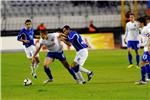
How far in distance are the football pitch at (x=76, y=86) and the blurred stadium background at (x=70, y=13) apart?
1745 centimetres

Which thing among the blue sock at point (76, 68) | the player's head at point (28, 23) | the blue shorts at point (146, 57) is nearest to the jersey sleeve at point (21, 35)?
Result: the player's head at point (28, 23)

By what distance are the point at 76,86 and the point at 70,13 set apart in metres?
28.1

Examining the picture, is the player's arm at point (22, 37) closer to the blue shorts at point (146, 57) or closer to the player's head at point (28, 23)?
the player's head at point (28, 23)

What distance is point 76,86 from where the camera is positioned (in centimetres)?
1809

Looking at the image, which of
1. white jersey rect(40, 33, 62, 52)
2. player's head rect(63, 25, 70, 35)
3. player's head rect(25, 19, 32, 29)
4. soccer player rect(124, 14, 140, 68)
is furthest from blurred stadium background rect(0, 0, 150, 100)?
player's head rect(25, 19, 32, 29)

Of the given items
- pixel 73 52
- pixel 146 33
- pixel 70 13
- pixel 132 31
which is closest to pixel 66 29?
pixel 146 33

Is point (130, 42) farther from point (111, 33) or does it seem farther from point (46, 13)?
point (46, 13)

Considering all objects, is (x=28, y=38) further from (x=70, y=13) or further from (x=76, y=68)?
(x=70, y=13)

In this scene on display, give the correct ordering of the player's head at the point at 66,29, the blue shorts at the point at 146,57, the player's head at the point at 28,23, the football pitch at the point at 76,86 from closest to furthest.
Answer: the football pitch at the point at 76,86 < the blue shorts at the point at 146,57 < the player's head at the point at 66,29 < the player's head at the point at 28,23

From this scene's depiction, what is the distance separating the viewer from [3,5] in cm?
4509

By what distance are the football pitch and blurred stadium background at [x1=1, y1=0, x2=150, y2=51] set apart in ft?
57.3

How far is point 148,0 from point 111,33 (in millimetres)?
7120

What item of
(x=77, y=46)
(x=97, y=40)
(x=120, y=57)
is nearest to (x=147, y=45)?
(x=77, y=46)

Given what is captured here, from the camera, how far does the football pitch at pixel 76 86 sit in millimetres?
15438
